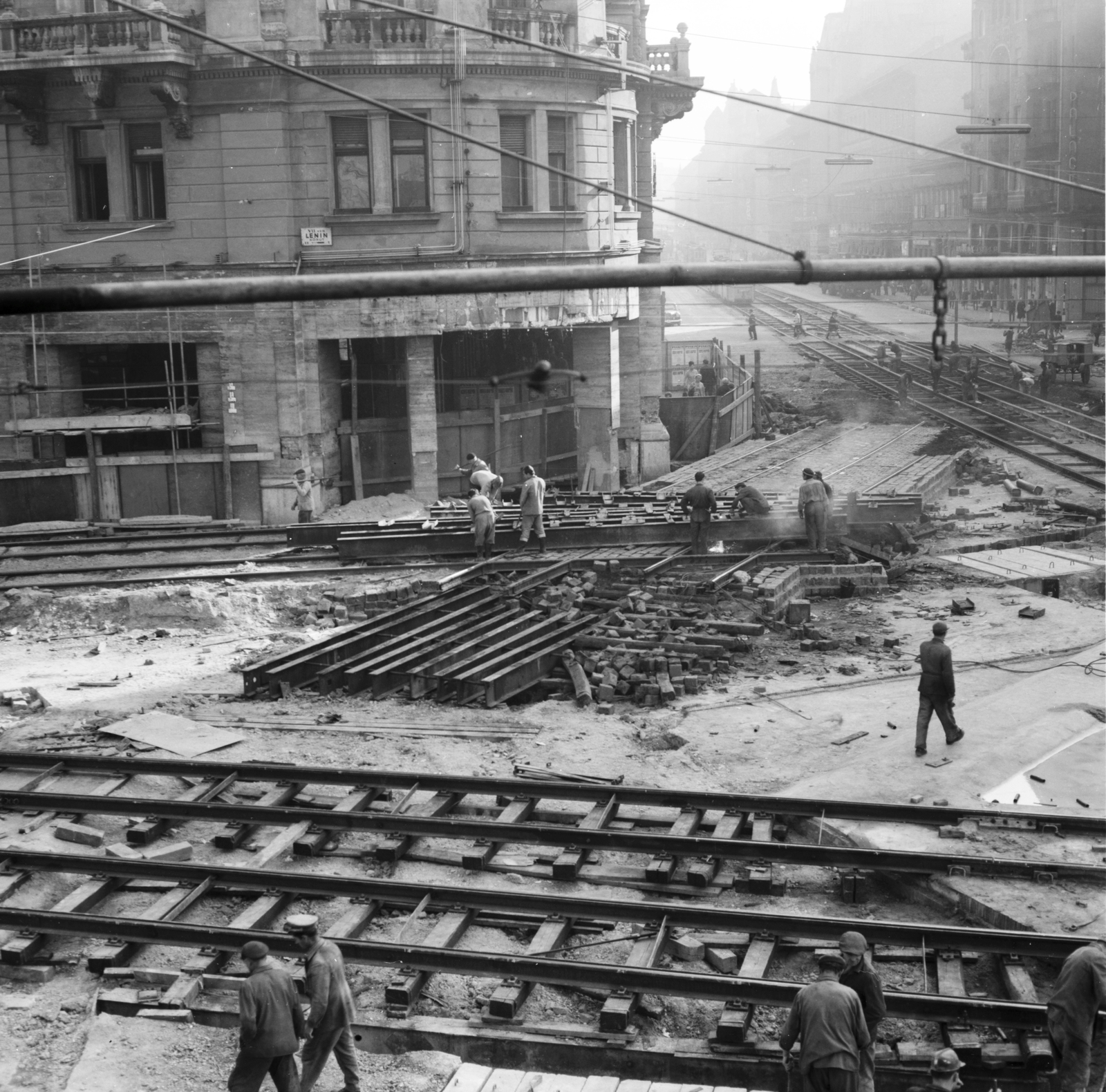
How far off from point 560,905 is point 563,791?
2073 millimetres

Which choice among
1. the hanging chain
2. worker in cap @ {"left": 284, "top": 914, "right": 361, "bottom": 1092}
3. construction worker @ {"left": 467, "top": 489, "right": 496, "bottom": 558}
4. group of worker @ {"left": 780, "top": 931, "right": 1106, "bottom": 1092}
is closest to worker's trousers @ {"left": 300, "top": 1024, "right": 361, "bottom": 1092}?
worker in cap @ {"left": 284, "top": 914, "right": 361, "bottom": 1092}

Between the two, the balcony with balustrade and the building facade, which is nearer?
the balcony with balustrade

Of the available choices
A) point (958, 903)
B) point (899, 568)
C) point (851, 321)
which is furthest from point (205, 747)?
point (851, 321)

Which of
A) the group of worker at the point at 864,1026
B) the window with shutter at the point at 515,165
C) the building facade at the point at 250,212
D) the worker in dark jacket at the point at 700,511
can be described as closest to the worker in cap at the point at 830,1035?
the group of worker at the point at 864,1026

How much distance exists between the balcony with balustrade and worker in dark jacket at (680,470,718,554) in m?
13.0

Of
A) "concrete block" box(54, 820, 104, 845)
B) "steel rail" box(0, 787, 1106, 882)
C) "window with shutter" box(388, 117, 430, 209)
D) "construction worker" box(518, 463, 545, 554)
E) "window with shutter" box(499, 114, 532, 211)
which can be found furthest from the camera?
"window with shutter" box(499, 114, 532, 211)

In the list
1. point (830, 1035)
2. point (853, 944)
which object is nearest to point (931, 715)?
point (853, 944)

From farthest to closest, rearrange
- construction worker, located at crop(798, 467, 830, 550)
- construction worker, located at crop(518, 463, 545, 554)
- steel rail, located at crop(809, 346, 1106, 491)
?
steel rail, located at crop(809, 346, 1106, 491), construction worker, located at crop(518, 463, 545, 554), construction worker, located at crop(798, 467, 830, 550)

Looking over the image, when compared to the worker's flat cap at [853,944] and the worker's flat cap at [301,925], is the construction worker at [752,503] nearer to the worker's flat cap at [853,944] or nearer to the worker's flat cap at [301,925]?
the worker's flat cap at [853,944]

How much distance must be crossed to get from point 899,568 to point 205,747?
10.8 m

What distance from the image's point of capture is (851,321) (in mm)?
66000

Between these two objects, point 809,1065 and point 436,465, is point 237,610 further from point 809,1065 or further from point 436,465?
point 809,1065

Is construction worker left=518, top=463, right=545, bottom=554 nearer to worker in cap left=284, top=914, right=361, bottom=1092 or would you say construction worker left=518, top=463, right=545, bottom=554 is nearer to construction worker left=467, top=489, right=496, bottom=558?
construction worker left=467, top=489, right=496, bottom=558

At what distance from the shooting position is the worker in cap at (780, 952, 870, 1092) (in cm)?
766
